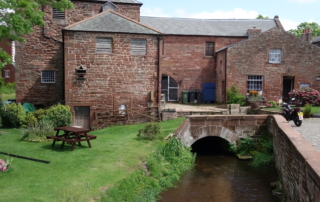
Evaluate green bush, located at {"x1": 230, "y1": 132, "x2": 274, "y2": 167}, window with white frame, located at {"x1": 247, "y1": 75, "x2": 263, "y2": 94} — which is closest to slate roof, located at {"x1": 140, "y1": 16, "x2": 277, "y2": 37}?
window with white frame, located at {"x1": 247, "y1": 75, "x2": 263, "y2": 94}

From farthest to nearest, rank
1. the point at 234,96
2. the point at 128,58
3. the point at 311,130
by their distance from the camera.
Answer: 1. the point at 234,96
2. the point at 128,58
3. the point at 311,130

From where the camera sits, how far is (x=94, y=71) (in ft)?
65.9

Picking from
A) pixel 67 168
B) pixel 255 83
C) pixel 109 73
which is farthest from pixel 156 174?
pixel 255 83

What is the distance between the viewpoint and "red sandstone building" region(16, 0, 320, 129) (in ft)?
65.5

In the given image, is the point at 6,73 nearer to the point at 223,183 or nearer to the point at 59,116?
the point at 59,116

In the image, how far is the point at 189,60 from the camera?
30359 millimetres

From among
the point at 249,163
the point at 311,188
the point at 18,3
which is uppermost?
the point at 18,3

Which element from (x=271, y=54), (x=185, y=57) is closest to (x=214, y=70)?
(x=185, y=57)

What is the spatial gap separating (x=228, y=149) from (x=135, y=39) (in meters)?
8.85

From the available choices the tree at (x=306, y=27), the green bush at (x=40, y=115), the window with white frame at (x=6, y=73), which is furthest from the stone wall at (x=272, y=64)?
the tree at (x=306, y=27)

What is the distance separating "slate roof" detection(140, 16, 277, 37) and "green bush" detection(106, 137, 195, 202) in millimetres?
17694

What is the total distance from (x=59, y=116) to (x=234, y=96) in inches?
555

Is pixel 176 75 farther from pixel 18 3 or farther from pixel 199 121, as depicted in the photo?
pixel 18 3

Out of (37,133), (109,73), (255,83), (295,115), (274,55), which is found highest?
(274,55)
